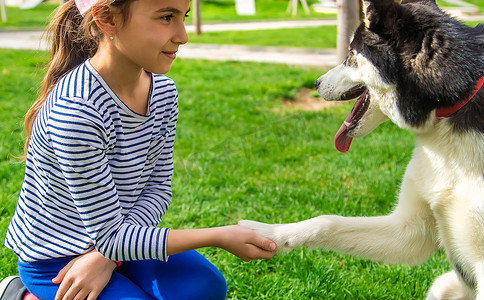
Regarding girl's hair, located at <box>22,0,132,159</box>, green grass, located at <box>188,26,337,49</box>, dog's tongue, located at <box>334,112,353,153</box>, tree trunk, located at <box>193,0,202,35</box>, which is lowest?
green grass, located at <box>188,26,337,49</box>

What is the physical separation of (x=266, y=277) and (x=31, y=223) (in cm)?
123

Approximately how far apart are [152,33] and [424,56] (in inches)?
43.7

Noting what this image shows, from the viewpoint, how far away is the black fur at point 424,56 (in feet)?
6.64

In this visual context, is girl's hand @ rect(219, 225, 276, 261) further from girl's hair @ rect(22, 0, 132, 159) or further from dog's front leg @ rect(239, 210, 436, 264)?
girl's hair @ rect(22, 0, 132, 159)

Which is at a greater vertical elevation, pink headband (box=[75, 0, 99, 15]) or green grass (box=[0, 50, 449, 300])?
pink headband (box=[75, 0, 99, 15])

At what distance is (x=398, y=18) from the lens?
2.10m

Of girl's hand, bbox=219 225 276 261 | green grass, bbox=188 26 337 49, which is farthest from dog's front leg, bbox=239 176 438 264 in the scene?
green grass, bbox=188 26 337 49

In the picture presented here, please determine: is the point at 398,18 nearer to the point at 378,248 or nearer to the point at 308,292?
the point at 378,248

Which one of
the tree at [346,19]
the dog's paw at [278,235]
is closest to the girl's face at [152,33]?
the dog's paw at [278,235]

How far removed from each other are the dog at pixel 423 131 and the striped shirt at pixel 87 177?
51 centimetres

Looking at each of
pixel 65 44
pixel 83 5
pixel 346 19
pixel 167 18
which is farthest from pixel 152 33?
pixel 346 19

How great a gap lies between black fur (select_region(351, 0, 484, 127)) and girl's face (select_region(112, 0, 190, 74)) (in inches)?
32.7

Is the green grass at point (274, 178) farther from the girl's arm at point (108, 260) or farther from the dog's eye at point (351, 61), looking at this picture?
the dog's eye at point (351, 61)

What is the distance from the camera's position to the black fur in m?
2.03
